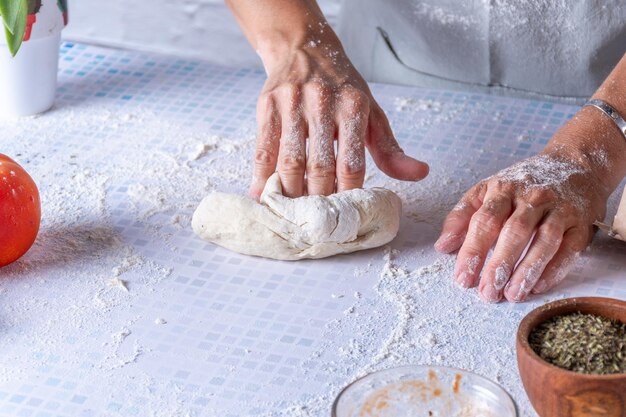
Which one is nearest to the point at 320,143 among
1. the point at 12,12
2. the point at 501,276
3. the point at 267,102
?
the point at 267,102

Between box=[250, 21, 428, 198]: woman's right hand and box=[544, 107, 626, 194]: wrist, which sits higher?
box=[544, 107, 626, 194]: wrist

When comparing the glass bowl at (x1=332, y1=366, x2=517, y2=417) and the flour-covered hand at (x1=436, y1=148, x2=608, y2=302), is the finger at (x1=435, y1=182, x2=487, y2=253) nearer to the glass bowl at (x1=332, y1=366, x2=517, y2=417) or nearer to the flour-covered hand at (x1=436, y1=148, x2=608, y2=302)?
the flour-covered hand at (x1=436, y1=148, x2=608, y2=302)

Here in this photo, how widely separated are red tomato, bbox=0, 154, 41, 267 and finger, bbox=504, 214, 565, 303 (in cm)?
62

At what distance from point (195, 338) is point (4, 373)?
0.22 m

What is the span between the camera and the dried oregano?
0.92m

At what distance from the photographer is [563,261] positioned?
1233mm

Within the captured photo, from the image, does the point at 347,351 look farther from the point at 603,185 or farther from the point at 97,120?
the point at 97,120

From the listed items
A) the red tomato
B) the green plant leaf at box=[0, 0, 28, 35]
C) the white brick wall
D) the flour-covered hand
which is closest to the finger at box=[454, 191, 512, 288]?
the flour-covered hand

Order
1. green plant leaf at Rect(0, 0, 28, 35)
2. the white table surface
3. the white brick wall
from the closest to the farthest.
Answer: the white table surface < green plant leaf at Rect(0, 0, 28, 35) < the white brick wall

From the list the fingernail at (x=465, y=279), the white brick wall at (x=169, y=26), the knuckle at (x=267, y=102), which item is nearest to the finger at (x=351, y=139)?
the knuckle at (x=267, y=102)

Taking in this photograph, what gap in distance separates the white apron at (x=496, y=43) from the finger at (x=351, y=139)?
0.40 metres

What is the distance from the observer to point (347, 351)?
110 centimetres

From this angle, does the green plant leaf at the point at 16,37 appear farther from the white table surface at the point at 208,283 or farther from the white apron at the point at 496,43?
the white apron at the point at 496,43

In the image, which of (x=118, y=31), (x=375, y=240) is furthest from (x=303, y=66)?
(x=118, y=31)
